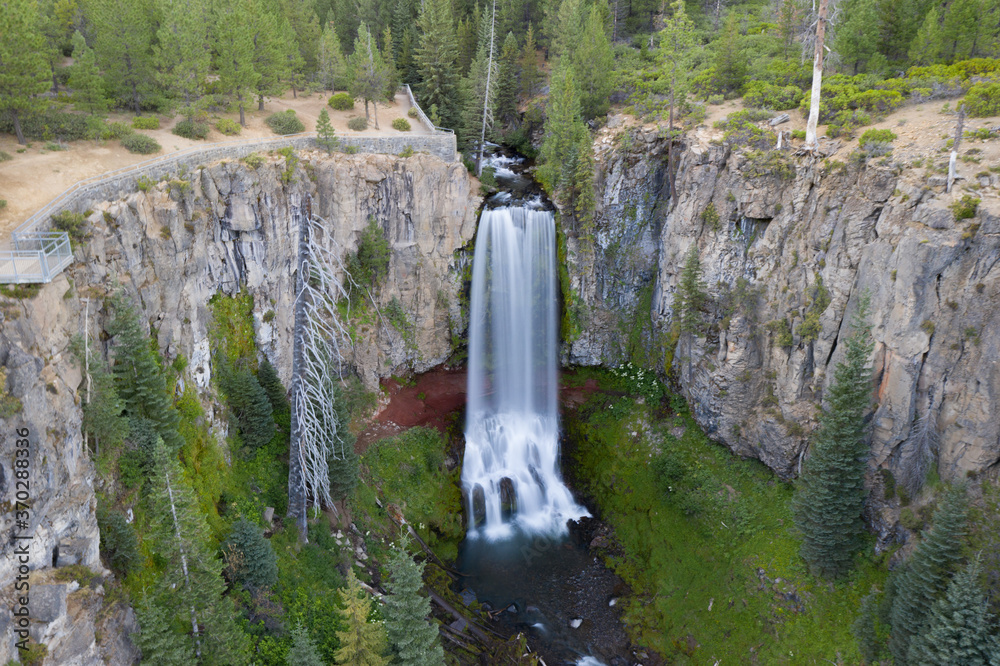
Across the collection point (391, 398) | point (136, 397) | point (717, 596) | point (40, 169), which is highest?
point (40, 169)

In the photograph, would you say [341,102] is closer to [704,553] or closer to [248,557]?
[248,557]

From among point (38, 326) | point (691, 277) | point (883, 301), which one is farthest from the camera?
point (691, 277)

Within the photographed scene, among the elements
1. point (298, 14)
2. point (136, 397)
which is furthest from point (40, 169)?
point (298, 14)

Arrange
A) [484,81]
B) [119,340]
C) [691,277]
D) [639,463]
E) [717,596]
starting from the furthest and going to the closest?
[484,81] → [639,463] → [691,277] → [717,596] → [119,340]

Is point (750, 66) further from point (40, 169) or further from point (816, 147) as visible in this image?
point (40, 169)

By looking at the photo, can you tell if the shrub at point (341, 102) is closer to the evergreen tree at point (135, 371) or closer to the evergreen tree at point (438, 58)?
the evergreen tree at point (438, 58)

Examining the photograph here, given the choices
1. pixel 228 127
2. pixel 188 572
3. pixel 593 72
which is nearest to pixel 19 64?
pixel 228 127
